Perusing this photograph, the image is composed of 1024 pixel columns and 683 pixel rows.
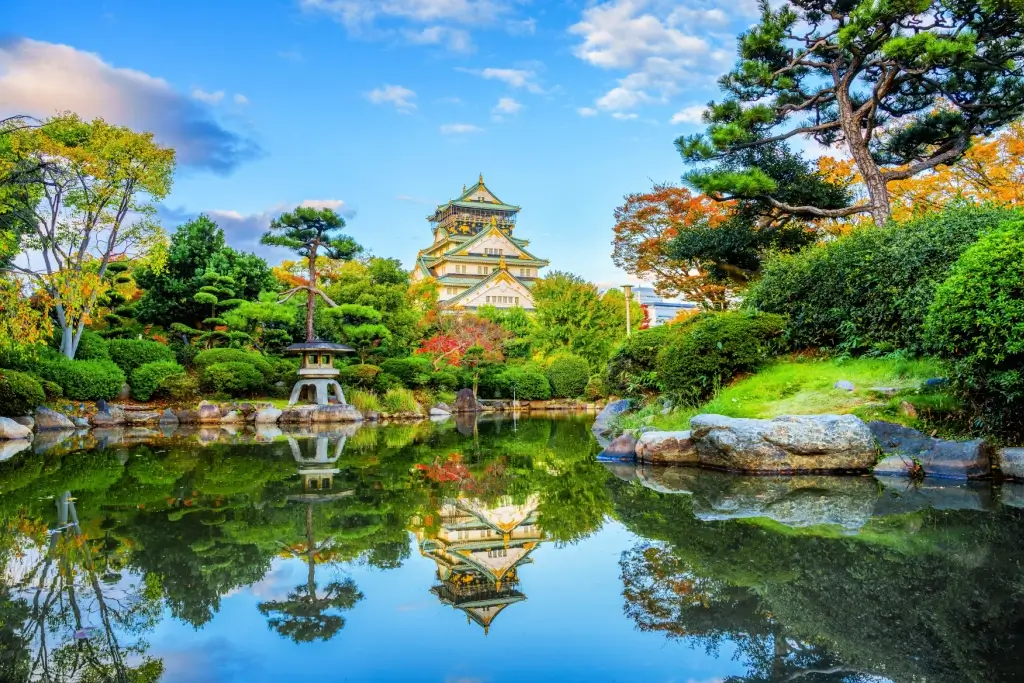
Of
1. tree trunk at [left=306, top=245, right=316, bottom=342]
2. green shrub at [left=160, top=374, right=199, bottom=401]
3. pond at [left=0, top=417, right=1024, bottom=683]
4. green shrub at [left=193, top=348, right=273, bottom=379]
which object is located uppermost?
tree trunk at [left=306, top=245, right=316, bottom=342]

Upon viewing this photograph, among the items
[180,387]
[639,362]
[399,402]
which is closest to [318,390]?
[399,402]

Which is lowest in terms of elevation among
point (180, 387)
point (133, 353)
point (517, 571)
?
point (517, 571)

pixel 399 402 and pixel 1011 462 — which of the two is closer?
pixel 1011 462

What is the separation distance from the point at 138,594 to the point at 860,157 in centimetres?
1231

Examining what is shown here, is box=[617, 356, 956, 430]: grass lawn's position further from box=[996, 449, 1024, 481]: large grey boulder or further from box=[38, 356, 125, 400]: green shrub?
box=[38, 356, 125, 400]: green shrub

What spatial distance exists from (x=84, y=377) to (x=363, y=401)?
6.12 metres

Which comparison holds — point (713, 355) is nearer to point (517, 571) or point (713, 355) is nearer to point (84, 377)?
point (517, 571)

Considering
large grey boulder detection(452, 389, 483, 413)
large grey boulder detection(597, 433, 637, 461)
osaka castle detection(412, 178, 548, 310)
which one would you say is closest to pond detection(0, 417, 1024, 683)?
large grey boulder detection(597, 433, 637, 461)

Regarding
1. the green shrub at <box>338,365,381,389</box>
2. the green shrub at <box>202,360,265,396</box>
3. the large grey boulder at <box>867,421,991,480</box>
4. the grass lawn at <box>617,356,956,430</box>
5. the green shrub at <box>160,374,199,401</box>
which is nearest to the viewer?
the large grey boulder at <box>867,421,991,480</box>

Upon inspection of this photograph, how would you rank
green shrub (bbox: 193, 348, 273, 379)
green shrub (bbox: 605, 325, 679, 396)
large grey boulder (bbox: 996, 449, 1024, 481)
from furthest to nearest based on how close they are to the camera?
green shrub (bbox: 193, 348, 273, 379)
green shrub (bbox: 605, 325, 679, 396)
large grey boulder (bbox: 996, 449, 1024, 481)

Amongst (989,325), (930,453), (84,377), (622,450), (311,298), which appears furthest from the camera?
(311,298)

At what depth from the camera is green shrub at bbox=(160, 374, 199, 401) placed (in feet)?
50.9

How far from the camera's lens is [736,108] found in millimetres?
11984

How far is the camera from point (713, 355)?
8297 millimetres
